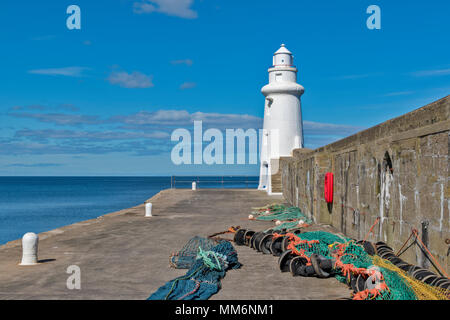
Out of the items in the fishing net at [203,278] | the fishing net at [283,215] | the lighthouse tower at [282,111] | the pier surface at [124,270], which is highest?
the lighthouse tower at [282,111]

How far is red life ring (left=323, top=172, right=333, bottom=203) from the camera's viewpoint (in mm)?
15639

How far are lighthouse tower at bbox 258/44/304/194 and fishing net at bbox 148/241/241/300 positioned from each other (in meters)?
29.4

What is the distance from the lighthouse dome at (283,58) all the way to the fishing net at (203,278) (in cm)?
3207

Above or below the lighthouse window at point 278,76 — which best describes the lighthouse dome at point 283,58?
above

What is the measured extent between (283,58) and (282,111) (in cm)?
471

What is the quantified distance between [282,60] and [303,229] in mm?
26779

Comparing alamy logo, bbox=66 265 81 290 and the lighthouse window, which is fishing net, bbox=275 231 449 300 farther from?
the lighthouse window

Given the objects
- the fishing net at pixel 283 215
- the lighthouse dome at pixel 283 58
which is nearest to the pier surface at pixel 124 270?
the fishing net at pixel 283 215

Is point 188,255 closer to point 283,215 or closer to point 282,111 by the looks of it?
point 283,215

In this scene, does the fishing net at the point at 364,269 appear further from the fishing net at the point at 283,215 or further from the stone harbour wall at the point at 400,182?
the fishing net at the point at 283,215

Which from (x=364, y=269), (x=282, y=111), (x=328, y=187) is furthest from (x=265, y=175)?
(x=364, y=269)

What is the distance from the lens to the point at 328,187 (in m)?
15.8

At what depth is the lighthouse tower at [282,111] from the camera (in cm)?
4012
